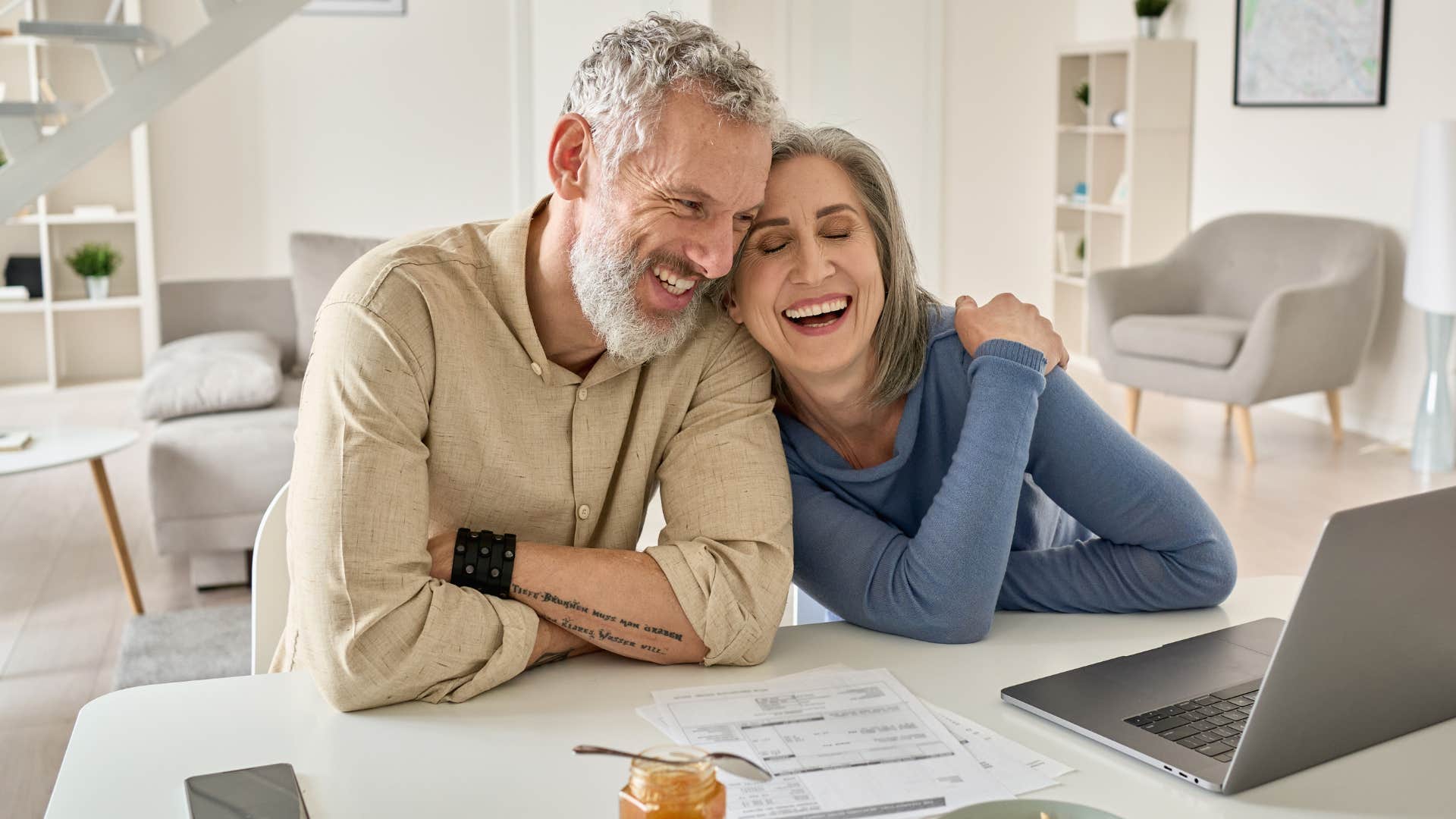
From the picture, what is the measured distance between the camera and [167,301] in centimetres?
490

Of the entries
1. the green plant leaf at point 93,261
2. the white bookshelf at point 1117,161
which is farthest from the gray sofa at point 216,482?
the white bookshelf at point 1117,161

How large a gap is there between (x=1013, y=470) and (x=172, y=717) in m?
0.89

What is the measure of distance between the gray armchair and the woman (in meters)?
4.03

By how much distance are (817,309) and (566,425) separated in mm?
330

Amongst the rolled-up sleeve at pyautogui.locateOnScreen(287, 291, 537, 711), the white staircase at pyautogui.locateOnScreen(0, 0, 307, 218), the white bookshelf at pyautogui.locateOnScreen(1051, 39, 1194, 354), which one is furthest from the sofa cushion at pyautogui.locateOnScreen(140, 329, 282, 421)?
the white bookshelf at pyautogui.locateOnScreen(1051, 39, 1194, 354)

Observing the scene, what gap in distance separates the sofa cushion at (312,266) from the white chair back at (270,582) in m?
3.29

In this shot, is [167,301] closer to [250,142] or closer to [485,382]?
[250,142]

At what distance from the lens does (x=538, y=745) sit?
1.18 m

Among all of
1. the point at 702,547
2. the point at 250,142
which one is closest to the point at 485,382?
the point at 702,547

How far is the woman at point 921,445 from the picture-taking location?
1.49 meters

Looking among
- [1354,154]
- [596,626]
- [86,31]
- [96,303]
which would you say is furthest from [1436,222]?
[96,303]

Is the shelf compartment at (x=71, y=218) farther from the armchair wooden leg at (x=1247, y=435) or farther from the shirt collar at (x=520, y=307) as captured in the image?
the shirt collar at (x=520, y=307)

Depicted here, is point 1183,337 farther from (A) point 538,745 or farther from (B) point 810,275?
(A) point 538,745

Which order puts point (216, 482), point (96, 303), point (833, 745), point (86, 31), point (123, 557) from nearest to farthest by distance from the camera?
point (833, 745), point (123, 557), point (216, 482), point (86, 31), point (96, 303)
